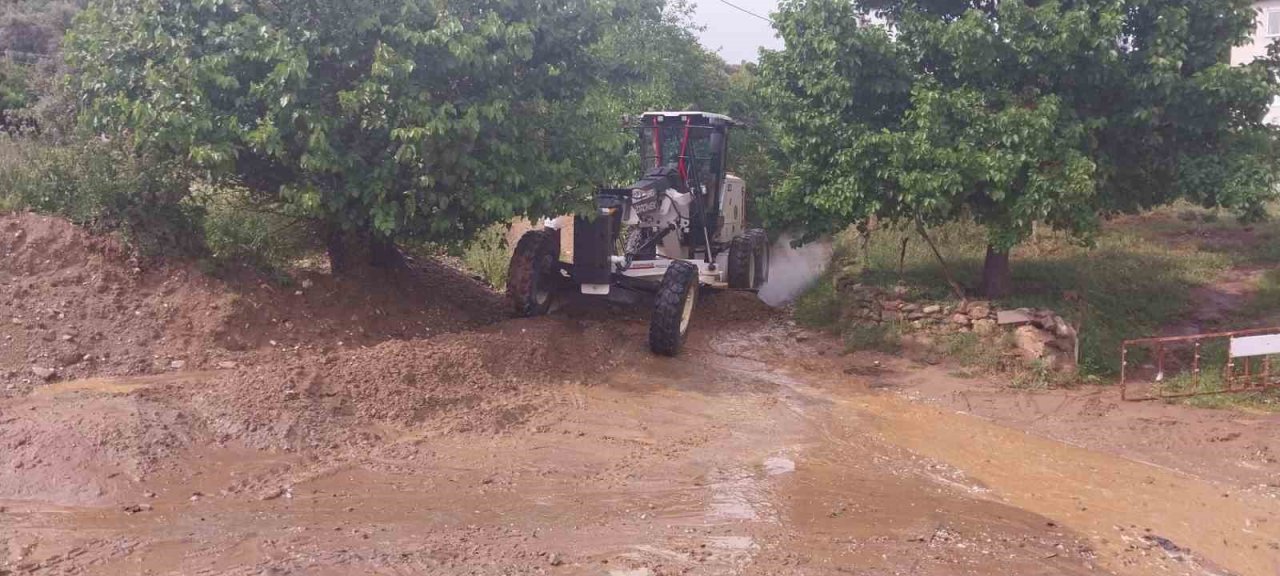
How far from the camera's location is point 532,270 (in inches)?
462

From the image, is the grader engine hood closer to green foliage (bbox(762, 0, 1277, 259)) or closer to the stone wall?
green foliage (bbox(762, 0, 1277, 259))

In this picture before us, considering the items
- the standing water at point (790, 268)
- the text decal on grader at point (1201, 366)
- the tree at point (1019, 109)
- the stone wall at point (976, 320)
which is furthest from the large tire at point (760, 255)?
the text decal on grader at point (1201, 366)

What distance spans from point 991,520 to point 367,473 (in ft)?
14.1

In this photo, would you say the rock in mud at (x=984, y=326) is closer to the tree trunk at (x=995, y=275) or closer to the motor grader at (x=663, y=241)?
the tree trunk at (x=995, y=275)

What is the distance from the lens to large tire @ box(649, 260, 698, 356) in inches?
439

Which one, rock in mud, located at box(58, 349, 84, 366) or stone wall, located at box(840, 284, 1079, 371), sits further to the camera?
stone wall, located at box(840, 284, 1079, 371)

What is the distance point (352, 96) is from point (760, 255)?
7368mm

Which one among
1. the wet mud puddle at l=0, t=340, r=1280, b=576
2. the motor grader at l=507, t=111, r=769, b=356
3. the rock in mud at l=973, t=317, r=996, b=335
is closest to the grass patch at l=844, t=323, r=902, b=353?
the rock in mud at l=973, t=317, r=996, b=335

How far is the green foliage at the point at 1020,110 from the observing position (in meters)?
10.8

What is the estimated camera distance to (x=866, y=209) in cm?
1201

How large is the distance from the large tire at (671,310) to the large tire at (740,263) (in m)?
2.52

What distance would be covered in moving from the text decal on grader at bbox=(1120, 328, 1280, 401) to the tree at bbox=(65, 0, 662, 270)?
20.1 ft

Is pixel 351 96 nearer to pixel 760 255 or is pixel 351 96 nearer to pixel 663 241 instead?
pixel 663 241

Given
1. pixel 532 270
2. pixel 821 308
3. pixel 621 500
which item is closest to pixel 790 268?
pixel 821 308
